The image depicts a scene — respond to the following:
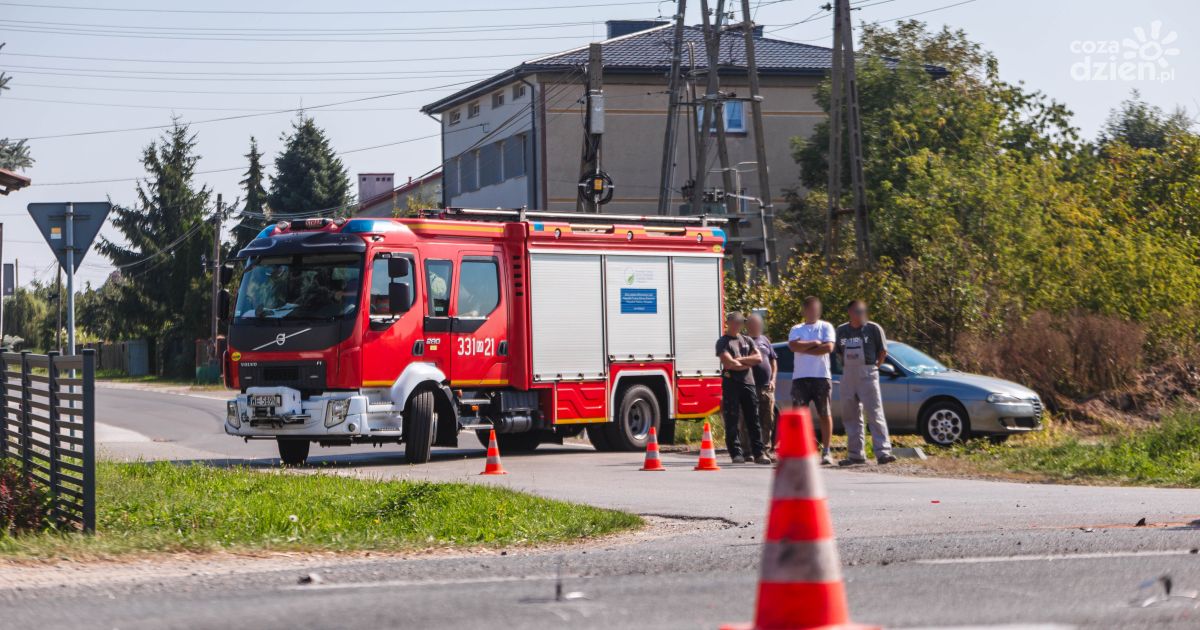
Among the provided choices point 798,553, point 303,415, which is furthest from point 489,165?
point 798,553

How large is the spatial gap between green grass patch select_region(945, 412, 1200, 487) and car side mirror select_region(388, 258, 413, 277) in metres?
6.63

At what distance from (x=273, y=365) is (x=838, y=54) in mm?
15470

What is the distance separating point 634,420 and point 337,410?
4.56m

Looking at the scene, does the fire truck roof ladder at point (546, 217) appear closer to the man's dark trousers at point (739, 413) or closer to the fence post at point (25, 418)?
the man's dark trousers at point (739, 413)

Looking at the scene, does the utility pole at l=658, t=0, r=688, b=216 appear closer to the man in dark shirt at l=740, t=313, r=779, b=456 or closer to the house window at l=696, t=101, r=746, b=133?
the man in dark shirt at l=740, t=313, r=779, b=456

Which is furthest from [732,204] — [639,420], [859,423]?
[859,423]

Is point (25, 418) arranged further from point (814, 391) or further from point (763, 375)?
point (763, 375)

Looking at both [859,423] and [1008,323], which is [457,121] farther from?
[859,423]

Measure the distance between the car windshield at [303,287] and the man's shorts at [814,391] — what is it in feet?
16.8

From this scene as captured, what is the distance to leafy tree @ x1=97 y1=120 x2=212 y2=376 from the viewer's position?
232 ft

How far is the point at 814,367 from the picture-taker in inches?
653

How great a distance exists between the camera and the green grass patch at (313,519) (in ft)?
31.2

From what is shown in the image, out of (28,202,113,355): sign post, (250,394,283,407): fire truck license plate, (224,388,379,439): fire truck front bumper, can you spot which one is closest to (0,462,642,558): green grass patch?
(28,202,113,355): sign post

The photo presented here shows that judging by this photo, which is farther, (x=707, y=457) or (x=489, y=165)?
(x=489, y=165)
